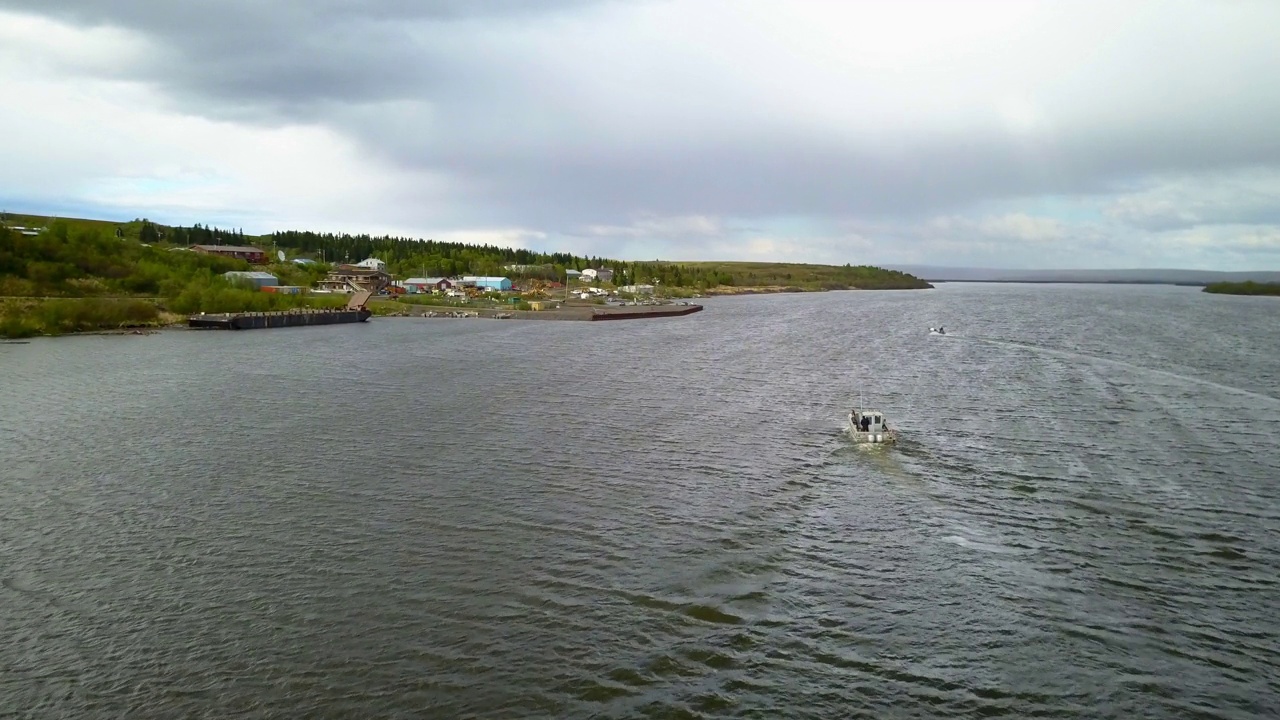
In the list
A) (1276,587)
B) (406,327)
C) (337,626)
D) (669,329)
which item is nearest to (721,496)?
(337,626)

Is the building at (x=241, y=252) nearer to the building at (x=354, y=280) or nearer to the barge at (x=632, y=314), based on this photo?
the building at (x=354, y=280)

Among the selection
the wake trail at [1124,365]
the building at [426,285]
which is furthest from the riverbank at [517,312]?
the wake trail at [1124,365]

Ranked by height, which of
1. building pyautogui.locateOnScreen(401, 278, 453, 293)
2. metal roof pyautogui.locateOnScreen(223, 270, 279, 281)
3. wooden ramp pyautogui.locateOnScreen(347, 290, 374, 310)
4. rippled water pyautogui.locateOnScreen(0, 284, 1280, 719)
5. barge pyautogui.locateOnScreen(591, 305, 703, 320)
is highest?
metal roof pyautogui.locateOnScreen(223, 270, 279, 281)

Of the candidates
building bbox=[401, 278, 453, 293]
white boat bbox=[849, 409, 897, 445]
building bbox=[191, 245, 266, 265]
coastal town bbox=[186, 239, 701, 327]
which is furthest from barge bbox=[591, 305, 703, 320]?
building bbox=[191, 245, 266, 265]

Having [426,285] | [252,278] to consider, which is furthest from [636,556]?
[426,285]

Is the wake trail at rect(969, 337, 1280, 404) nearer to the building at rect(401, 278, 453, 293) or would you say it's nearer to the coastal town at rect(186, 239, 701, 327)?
the coastal town at rect(186, 239, 701, 327)

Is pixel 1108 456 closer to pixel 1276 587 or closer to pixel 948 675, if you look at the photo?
pixel 1276 587
